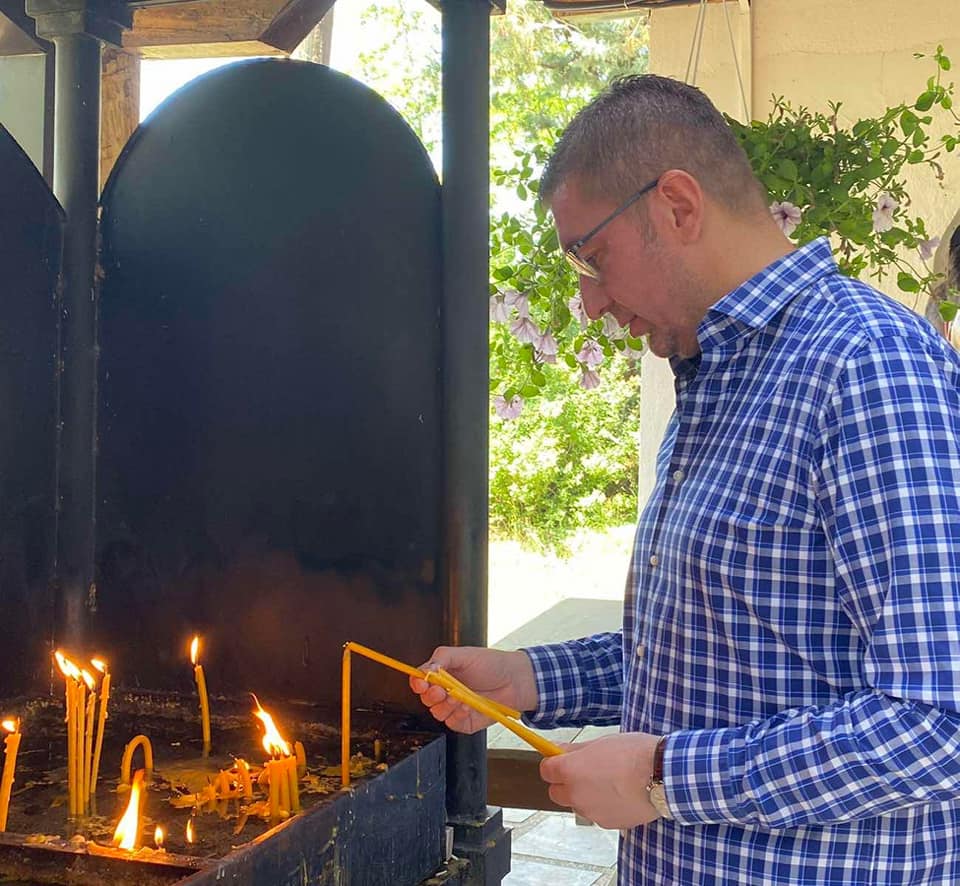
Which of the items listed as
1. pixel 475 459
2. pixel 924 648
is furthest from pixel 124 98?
pixel 924 648

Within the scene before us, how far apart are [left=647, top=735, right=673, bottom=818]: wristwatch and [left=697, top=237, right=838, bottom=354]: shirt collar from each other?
0.50 m

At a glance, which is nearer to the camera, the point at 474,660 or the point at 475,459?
the point at 474,660

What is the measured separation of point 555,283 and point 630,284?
0.89 meters

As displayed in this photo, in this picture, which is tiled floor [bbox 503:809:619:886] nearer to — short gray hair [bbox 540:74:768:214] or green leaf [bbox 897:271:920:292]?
green leaf [bbox 897:271:920:292]

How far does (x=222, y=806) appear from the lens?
1.61 m

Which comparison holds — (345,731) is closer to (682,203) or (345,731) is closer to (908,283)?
(682,203)

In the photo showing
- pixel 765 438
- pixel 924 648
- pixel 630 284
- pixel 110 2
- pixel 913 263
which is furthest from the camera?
pixel 913 263

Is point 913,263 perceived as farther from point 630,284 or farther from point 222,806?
point 222,806

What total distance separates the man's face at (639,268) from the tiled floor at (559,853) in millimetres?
2581

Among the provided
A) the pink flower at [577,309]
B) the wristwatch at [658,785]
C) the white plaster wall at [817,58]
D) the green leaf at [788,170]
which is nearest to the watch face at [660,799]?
the wristwatch at [658,785]

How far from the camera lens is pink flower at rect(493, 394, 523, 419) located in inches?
99.4

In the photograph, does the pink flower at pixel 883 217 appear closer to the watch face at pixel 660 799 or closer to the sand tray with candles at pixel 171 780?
the sand tray with candles at pixel 171 780

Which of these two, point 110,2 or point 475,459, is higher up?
point 110,2

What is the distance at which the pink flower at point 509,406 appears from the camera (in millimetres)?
2524
